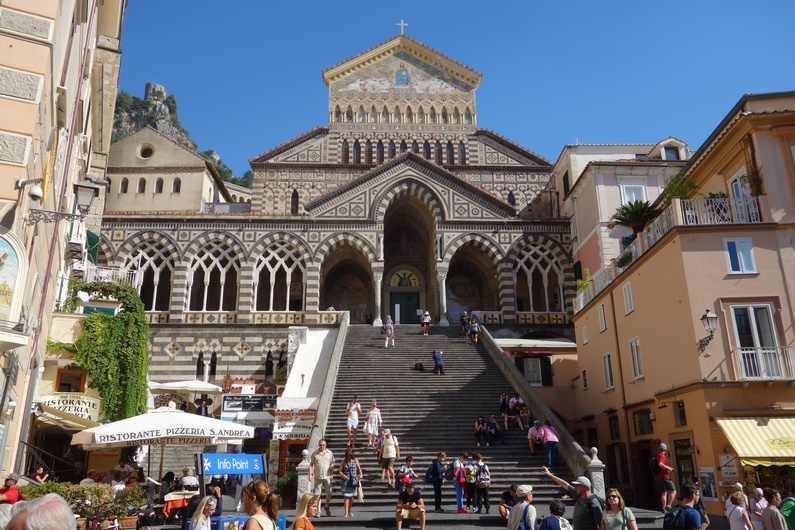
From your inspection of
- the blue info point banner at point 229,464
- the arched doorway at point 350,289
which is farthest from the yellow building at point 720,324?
the arched doorway at point 350,289

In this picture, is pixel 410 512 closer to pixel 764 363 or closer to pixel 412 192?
pixel 764 363

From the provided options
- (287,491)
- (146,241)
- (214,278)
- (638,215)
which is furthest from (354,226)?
(287,491)

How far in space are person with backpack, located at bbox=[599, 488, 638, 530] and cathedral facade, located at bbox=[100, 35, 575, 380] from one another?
23.3 m

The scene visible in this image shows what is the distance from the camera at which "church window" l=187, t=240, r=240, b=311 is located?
102 ft

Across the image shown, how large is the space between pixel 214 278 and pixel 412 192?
11582 millimetres

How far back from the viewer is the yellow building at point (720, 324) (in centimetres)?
1412

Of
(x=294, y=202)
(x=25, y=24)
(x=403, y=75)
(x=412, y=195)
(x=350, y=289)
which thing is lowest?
(x=25, y=24)

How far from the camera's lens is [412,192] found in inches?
1296

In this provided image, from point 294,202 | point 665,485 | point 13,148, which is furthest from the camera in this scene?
point 294,202

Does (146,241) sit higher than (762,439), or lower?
higher

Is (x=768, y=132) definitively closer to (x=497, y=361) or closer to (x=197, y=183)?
(x=497, y=361)

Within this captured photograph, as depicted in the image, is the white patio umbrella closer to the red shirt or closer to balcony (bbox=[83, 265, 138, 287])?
the red shirt

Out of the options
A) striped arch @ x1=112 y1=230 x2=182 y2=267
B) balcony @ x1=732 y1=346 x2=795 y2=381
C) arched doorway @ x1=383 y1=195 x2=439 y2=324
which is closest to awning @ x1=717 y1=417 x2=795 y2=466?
balcony @ x1=732 y1=346 x2=795 y2=381

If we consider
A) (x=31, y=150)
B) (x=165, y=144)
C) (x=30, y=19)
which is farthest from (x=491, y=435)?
(x=165, y=144)
